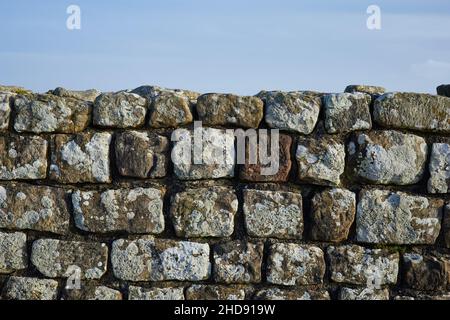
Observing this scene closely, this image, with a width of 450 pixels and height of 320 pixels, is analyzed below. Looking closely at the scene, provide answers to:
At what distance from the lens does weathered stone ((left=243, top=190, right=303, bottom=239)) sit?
4898mm

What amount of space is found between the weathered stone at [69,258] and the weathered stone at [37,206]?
0.39ft

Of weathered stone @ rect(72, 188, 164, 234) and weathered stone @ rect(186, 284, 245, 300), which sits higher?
weathered stone @ rect(72, 188, 164, 234)

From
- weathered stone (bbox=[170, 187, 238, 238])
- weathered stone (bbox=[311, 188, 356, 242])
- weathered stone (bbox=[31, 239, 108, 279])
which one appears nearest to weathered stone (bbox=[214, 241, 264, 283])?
weathered stone (bbox=[170, 187, 238, 238])

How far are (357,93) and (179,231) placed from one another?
5.59ft

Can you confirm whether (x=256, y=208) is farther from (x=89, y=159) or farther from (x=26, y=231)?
(x=26, y=231)

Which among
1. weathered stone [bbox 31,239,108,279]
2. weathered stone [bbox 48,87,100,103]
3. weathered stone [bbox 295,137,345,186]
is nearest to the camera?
weathered stone [bbox 295,137,345,186]

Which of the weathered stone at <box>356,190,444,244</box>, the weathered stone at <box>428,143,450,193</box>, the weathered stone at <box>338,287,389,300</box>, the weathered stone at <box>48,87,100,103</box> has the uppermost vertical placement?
the weathered stone at <box>48,87,100,103</box>

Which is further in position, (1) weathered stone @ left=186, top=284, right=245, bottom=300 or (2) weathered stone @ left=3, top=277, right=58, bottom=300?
(2) weathered stone @ left=3, top=277, right=58, bottom=300

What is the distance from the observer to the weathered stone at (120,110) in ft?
16.1

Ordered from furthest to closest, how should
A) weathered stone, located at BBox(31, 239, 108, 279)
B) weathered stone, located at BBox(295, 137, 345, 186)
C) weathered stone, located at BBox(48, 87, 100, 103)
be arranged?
weathered stone, located at BBox(48, 87, 100, 103) < weathered stone, located at BBox(31, 239, 108, 279) < weathered stone, located at BBox(295, 137, 345, 186)

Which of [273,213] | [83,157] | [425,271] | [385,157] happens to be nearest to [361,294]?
[425,271]

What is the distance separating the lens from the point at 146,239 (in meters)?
4.96

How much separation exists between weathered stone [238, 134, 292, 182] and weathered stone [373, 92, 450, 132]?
0.72 m

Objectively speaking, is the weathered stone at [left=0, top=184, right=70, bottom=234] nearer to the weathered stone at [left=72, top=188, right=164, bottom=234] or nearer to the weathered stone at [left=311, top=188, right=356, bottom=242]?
the weathered stone at [left=72, top=188, right=164, bottom=234]
